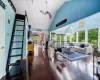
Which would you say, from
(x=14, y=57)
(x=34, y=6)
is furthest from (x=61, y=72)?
(x=34, y=6)

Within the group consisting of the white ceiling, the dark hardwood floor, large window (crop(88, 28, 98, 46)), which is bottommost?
the dark hardwood floor

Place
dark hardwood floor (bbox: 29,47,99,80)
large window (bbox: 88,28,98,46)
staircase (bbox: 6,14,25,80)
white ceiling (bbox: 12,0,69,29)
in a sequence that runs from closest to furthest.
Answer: dark hardwood floor (bbox: 29,47,99,80) < staircase (bbox: 6,14,25,80) < white ceiling (bbox: 12,0,69,29) < large window (bbox: 88,28,98,46)

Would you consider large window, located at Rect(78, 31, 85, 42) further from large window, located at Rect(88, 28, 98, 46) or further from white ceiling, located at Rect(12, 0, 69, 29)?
white ceiling, located at Rect(12, 0, 69, 29)

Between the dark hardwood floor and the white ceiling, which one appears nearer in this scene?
the dark hardwood floor

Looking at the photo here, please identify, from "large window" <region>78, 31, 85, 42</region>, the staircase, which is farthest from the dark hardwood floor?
"large window" <region>78, 31, 85, 42</region>

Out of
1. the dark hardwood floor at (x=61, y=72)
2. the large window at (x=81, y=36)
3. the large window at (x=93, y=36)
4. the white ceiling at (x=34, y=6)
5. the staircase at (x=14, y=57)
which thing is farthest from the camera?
the large window at (x=81, y=36)

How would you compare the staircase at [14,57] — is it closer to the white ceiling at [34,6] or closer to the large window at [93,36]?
the white ceiling at [34,6]

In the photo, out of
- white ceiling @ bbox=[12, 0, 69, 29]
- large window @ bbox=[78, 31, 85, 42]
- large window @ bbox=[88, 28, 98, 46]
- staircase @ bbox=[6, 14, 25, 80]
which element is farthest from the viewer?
large window @ bbox=[78, 31, 85, 42]

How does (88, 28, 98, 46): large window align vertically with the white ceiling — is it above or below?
below

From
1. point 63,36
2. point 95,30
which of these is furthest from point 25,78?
point 63,36

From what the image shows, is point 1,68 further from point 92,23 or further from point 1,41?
point 92,23

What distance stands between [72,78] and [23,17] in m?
3.86

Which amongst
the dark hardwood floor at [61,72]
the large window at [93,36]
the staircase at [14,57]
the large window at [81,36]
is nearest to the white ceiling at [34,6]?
the staircase at [14,57]

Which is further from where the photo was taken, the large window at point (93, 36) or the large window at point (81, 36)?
the large window at point (81, 36)
